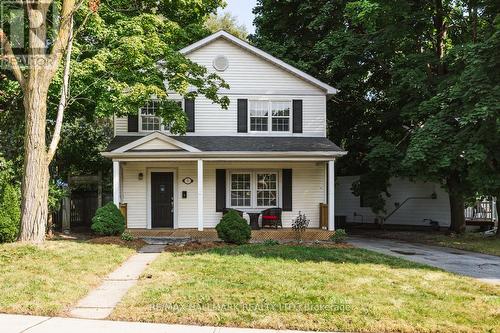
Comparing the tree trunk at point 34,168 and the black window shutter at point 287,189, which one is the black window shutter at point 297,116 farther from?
the tree trunk at point 34,168

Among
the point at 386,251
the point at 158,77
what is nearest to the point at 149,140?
the point at 158,77

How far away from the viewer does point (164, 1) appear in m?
17.5

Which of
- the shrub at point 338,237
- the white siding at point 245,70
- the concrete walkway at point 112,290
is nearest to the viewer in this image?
the concrete walkway at point 112,290

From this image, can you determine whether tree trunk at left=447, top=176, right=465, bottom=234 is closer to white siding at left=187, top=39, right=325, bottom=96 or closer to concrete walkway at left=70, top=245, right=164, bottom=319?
white siding at left=187, top=39, right=325, bottom=96

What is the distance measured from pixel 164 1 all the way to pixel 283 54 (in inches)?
236

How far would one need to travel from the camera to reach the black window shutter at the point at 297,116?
1697 centimetres

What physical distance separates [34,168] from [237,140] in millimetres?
7340

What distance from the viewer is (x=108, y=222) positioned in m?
13.2

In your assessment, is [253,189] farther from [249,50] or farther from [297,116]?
[249,50]

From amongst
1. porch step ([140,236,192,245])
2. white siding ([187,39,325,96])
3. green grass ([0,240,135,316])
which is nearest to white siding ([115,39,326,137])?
white siding ([187,39,325,96])

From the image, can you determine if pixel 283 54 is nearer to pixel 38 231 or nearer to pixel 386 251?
pixel 386 251

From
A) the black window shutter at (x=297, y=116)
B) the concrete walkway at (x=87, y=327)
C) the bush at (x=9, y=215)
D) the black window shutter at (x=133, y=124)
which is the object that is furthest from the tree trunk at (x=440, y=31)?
the bush at (x=9, y=215)

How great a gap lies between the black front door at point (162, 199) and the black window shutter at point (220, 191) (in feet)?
5.54

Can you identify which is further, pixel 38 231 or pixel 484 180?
pixel 484 180
